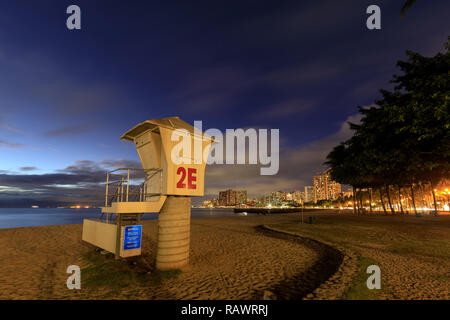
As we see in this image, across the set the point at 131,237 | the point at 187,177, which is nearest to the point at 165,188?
the point at 187,177

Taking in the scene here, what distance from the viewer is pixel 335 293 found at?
5.46 meters

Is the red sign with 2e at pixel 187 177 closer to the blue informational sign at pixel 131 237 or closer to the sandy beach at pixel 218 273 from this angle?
the blue informational sign at pixel 131 237

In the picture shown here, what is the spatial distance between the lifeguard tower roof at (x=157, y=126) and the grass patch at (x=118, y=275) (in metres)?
5.72

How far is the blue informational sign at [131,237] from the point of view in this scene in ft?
32.0

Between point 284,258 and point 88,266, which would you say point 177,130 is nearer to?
point 88,266

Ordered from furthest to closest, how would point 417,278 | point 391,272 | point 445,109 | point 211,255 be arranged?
point 445,109 → point 211,255 → point 391,272 → point 417,278

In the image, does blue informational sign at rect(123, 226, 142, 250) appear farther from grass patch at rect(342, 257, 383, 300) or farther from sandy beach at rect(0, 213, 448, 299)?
grass patch at rect(342, 257, 383, 300)

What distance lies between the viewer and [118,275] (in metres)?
8.06

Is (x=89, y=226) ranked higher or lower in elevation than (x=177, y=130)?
lower

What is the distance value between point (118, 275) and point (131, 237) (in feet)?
6.57

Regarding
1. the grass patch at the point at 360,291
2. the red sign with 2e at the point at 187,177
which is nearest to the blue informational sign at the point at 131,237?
the red sign with 2e at the point at 187,177

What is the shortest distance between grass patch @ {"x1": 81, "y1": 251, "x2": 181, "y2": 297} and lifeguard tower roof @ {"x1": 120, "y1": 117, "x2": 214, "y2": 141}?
5720mm
